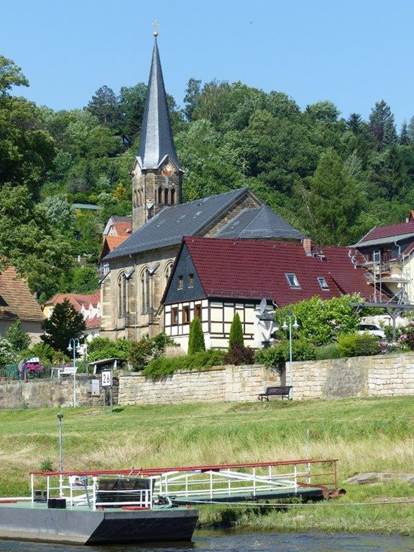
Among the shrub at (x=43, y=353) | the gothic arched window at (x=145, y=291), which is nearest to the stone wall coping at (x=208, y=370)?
the shrub at (x=43, y=353)

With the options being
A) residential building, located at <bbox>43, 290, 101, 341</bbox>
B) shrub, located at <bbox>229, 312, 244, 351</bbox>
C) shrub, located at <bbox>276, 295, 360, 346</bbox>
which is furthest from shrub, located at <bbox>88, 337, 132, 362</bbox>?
residential building, located at <bbox>43, 290, 101, 341</bbox>

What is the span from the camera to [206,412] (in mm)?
53250

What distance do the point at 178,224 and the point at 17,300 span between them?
11272 mm

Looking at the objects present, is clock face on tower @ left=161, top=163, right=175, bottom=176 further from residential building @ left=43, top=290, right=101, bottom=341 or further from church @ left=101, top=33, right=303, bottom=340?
residential building @ left=43, top=290, right=101, bottom=341

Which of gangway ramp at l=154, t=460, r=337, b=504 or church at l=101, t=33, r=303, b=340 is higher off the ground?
church at l=101, t=33, r=303, b=340

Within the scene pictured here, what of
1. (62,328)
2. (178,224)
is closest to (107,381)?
(62,328)

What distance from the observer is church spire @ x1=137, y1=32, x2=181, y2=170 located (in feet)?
346

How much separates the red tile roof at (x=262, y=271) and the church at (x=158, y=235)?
6.66 metres

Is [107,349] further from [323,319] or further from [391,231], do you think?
[391,231]

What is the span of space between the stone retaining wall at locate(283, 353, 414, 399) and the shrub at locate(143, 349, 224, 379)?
4.98 m

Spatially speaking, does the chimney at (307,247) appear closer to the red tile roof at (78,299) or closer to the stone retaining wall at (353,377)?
the stone retaining wall at (353,377)

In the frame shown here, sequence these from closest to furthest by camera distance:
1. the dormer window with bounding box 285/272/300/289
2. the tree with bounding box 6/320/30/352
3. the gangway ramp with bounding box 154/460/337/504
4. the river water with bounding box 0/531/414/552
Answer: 1. the river water with bounding box 0/531/414/552
2. the gangway ramp with bounding box 154/460/337/504
3. the dormer window with bounding box 285/272/300/289
4. the tree with bounding box 6/320/30/352

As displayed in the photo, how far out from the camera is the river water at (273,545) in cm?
2819

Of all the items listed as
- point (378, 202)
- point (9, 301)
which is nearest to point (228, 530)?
point (9, 301)
